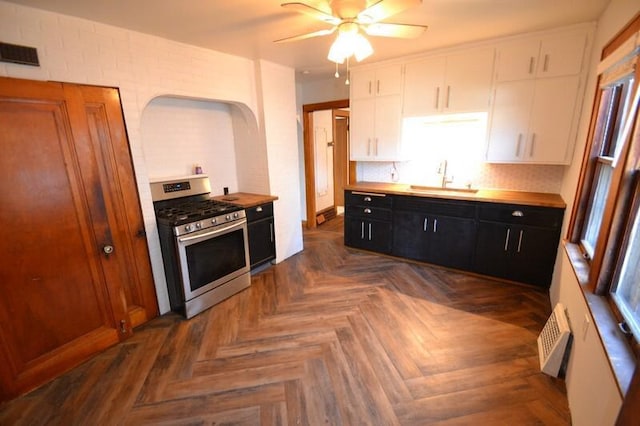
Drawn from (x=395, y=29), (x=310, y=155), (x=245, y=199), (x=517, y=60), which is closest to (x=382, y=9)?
(x=395, y=29)

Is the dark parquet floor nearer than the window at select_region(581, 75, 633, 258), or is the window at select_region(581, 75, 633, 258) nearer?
the dark parquet floor

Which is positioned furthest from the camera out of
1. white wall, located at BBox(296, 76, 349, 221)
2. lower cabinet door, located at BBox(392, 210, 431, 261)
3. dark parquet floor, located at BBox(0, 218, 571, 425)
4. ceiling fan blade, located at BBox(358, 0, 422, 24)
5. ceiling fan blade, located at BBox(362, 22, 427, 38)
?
white wall, located at BBox(296, 76, 349, 221)

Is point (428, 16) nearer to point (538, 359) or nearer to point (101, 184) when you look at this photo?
point (538, 359)

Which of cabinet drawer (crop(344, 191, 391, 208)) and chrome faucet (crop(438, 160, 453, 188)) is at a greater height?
chrome faucet (crop(438, 160, 453, 188))

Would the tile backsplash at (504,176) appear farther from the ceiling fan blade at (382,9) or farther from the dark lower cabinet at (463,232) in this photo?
the ceiling fan blade at (382,9)

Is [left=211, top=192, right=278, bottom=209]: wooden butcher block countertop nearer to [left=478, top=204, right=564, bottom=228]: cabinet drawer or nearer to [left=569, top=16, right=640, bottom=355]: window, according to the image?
[left=478, top=204, right=564, bottom=228]: cabinet drawer

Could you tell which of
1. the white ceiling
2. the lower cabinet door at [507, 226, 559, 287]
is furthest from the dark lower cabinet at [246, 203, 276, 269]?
the lower cabinet door at [507, 226, 559, 287]

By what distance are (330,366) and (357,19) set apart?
2.39m

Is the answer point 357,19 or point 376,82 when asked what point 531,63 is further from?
point 357,19

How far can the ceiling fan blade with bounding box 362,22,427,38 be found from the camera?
185cm

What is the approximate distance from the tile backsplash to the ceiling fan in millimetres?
2208

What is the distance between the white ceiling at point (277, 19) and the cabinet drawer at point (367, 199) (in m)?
1.73

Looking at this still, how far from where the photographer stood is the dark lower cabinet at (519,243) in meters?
2.82

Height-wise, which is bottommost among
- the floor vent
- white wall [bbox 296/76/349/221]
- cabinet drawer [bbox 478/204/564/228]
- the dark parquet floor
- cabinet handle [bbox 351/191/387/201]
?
the dark parquet floor
